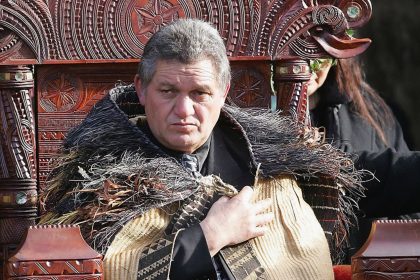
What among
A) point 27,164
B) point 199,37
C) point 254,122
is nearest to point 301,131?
point 254,122

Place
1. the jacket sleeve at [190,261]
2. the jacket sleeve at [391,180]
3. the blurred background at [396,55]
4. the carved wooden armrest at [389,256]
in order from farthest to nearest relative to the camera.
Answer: the blurred background at [396,55]
the jacket sleeve at [391,180]
the jacket sleeve at [190,261]
the carved wooden armrest at [389,256]

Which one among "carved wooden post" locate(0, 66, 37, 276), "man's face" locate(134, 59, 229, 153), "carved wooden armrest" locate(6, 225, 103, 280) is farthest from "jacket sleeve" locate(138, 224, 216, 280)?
"carved wooden post" locate(0, 66, 37, 276)

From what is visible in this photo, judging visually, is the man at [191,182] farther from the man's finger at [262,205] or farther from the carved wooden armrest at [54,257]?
the carved wooden armrest at [54,257]

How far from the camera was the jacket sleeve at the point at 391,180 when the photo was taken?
18.3ft

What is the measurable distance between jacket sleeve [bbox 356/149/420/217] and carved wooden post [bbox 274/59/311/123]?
0.42 m

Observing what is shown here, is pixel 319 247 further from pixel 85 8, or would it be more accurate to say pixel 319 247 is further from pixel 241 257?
pixel 85 8

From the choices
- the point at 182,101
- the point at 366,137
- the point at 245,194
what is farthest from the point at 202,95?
the point at 366,137

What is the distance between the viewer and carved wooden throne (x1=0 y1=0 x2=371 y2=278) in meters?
5.17

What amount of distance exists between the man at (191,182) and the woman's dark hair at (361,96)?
3.27ft

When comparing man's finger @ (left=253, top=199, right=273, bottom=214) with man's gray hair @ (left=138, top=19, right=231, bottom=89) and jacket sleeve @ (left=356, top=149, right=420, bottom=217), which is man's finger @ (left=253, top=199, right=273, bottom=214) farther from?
jacket sleeve @ (left=356, top=149, right=420, bottom=217)

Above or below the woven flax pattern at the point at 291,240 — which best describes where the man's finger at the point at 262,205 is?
above

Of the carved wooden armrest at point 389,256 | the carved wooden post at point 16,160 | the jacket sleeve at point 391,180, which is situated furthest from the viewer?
the jacket sleeve at point 391,180

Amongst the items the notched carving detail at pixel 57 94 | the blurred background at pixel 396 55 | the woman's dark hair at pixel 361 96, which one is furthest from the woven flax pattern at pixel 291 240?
the blurred background at pixel 396 55

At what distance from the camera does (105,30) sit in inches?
205
